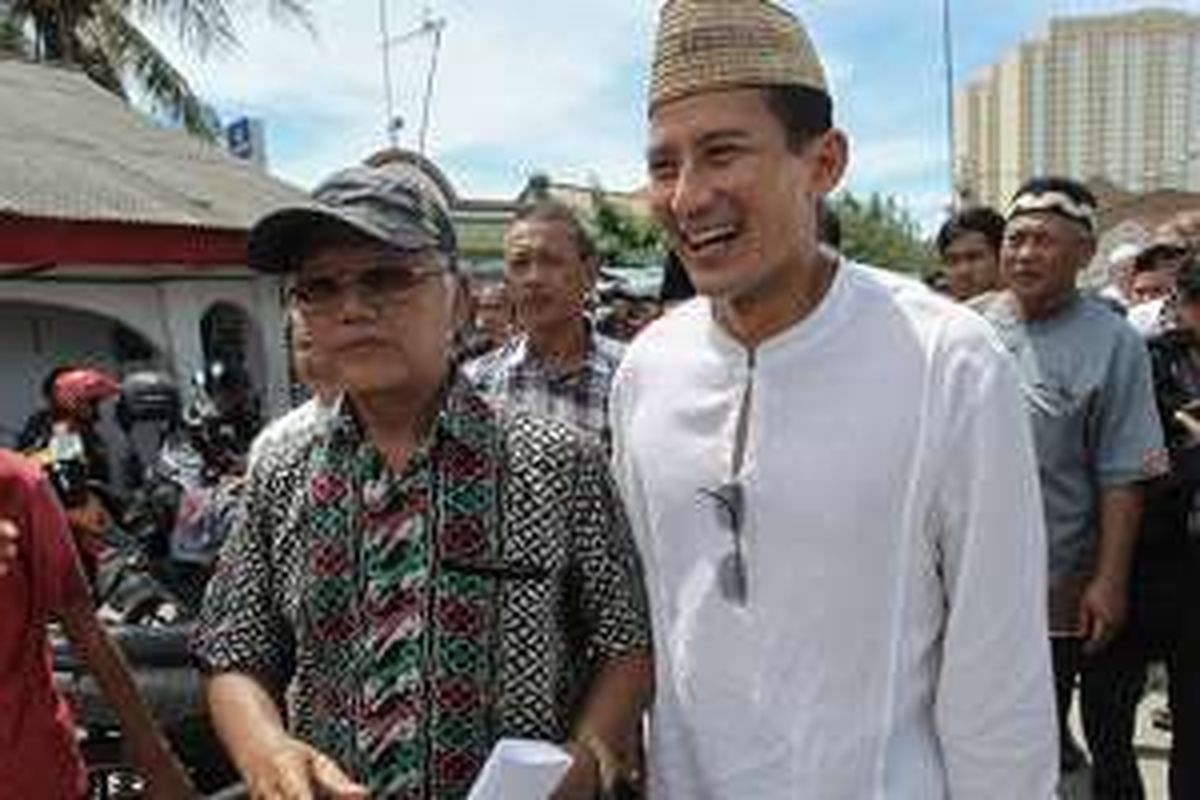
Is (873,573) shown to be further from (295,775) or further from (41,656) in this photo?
(41,656)

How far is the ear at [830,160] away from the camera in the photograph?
6.48ft

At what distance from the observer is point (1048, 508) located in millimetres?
4023

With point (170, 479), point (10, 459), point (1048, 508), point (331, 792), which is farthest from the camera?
point (170, 479)

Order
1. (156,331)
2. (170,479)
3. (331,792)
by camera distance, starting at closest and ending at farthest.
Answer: (331,792), (170,479), (156,331)

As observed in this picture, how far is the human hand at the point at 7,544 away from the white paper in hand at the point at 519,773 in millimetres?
1065

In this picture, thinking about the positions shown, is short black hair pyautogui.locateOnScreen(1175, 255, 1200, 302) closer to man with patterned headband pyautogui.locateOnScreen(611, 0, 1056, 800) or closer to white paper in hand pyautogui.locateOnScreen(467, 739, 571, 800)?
man with patterned headband pyautogui.locateOnScreen(611, 0, 1056, 800)

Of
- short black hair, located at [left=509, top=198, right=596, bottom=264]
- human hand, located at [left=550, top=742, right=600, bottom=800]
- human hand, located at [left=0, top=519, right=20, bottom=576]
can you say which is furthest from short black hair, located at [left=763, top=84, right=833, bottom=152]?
short black hair, located at [left=509, top=198, right=596, bottom=264]

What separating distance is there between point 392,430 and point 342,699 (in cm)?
34

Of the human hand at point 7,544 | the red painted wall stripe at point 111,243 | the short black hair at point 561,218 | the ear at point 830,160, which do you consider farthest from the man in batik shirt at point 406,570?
the red painted wall stripe at point 111,243

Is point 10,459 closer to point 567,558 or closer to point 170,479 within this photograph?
point 567,558

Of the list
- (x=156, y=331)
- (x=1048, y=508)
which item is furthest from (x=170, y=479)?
(x=156, y=331)

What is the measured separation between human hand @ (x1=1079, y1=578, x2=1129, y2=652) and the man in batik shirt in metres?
2.26

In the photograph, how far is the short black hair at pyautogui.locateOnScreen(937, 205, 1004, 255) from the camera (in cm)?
537

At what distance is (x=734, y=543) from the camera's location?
1915 mm
